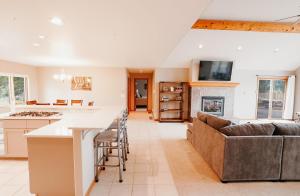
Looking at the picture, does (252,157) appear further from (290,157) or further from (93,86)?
(93,86)

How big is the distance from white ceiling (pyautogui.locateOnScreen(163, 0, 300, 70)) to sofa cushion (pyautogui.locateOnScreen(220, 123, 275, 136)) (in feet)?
8.27

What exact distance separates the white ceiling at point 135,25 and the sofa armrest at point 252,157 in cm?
196

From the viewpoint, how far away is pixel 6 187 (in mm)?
2416

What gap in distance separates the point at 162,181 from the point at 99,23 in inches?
104

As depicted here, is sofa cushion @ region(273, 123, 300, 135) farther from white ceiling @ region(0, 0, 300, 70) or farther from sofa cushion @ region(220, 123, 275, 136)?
white ceiling @ region(0, 0, 300, 70)

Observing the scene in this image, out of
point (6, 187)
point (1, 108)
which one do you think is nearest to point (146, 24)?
point (6, 187)

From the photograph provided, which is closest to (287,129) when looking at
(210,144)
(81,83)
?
(210,144)

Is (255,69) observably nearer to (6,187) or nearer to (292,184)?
(292,184)

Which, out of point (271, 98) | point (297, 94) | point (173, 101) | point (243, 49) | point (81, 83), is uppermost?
point (243, 49)

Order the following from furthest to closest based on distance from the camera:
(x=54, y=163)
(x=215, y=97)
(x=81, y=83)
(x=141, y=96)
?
1. (x=141, y=96)
2. (x=81, y=83)
3. (x=215, y=97)
4. (x=54, y=163)

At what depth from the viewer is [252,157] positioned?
253 cm

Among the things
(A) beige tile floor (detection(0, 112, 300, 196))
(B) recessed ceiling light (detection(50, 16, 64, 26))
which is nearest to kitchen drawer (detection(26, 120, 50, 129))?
(A) beige tile floor (detection(0, 112, 300, 196))

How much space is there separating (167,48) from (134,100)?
6565 millimetres

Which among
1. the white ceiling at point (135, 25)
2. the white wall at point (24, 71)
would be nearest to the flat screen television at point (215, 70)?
the white ceiling at point (135, 25)
